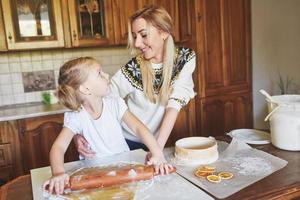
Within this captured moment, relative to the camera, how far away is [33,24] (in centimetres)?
250

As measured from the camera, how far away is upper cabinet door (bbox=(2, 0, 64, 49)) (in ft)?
7.86

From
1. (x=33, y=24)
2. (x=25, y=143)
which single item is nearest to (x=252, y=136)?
(x=25, y=143)

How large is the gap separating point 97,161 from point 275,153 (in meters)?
0.68

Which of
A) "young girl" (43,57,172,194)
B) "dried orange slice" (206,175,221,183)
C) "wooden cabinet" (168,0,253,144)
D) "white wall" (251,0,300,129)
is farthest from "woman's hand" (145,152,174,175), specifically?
"white wall" (251,0,300,129)

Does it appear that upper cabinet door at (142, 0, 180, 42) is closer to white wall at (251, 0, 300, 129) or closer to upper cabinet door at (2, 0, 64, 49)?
white wall at (251, 0, 300, 129)

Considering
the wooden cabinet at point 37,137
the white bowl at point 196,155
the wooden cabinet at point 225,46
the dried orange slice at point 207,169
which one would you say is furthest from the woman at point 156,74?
the wooden cabinet at point 225,46

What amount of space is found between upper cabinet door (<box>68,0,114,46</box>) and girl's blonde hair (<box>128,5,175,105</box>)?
1.35 metres

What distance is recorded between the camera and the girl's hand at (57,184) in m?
0.89

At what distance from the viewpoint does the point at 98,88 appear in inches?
46.7

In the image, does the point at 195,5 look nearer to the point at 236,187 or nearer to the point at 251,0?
the point at 251,0

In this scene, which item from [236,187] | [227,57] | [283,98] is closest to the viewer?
[236,187]

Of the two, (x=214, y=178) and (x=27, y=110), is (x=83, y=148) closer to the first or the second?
(x=214, y=178)

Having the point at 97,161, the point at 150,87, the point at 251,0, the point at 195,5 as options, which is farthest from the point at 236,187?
the point at 251,0

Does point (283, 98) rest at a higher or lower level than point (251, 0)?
lower
